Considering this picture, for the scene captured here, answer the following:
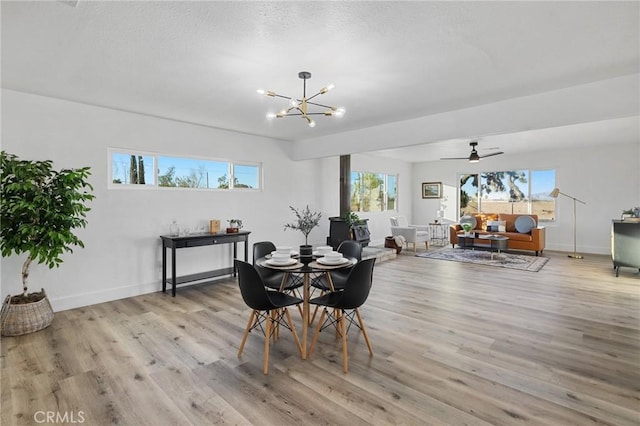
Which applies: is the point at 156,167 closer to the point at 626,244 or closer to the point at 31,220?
the point at 31,220

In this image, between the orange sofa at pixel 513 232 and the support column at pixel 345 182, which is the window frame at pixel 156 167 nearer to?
the support column at pixel 345 182

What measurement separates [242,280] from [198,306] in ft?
5.92

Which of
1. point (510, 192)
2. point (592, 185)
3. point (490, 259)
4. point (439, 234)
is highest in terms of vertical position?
point (592, 185)

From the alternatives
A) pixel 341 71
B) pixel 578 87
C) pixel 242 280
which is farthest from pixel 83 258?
pixel 578 87

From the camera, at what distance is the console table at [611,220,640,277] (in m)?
5.39

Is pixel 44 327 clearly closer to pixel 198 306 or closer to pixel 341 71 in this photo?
pixel 198 306

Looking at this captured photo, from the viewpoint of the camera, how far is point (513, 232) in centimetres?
805

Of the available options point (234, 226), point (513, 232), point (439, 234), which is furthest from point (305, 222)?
point (439, 234)

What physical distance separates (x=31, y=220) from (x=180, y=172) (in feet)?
7.01

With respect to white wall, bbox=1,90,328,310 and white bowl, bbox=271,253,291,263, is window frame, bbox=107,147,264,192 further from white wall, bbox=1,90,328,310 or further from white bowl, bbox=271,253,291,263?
white bowl, bbox=271,253,291,263

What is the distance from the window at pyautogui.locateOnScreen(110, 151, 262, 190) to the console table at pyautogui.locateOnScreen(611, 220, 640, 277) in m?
6.36

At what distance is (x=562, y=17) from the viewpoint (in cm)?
221

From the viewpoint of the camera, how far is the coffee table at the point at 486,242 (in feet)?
23.8

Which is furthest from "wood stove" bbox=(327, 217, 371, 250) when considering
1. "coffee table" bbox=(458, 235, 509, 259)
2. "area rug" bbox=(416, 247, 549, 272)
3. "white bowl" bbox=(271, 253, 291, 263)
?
"white bowl" bbox=(271, 253, 291, 263)
